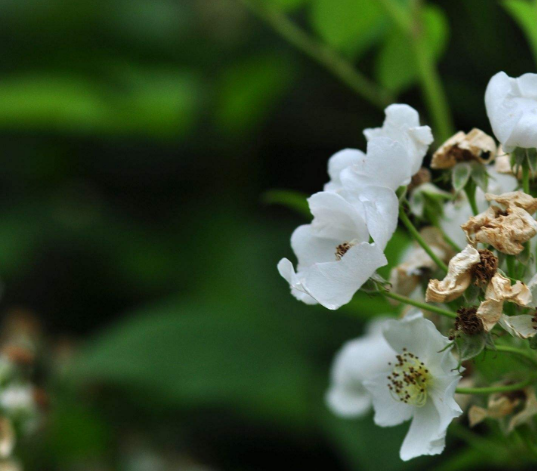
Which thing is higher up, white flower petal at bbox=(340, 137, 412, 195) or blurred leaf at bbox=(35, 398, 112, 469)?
white flower petal at bbox=(340, 137, 412, 195)

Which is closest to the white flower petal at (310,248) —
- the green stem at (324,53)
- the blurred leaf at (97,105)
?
the green stem at (324,53)

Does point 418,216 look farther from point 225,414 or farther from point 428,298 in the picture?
point 225,414

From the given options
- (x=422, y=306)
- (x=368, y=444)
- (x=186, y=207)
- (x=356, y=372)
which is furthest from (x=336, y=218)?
(x=186, y=207)

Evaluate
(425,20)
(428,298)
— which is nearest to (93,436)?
(425,20)

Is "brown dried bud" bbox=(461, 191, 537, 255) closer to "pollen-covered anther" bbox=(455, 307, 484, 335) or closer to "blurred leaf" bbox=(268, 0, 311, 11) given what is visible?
"pollen-covered anther" bbox=(455, 307, 484, 335)

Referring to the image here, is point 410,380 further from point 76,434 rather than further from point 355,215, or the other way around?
point 76,434

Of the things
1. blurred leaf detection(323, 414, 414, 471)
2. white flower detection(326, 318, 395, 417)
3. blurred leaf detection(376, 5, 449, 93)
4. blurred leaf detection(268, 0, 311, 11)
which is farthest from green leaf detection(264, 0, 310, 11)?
blurred leaf detection(323, 414, 414, 471)

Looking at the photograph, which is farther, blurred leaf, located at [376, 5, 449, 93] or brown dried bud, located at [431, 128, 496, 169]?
blurred leaf, located at [376, 5, 449, 93]
